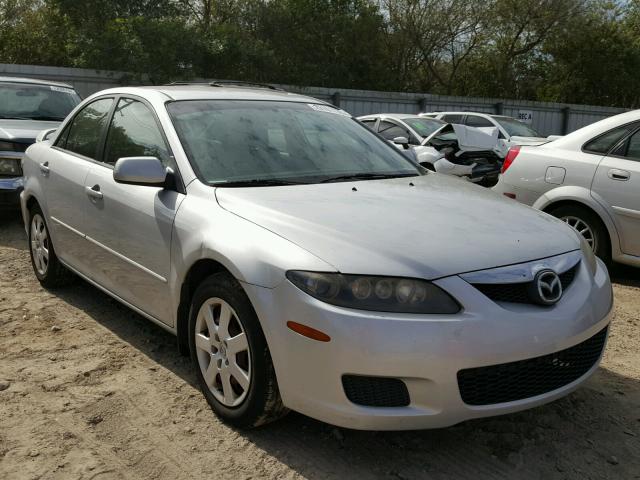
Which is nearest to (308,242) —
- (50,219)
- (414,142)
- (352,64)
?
→ (50,219)

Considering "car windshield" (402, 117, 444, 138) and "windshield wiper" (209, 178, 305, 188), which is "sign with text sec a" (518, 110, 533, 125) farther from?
"windshield wiper" (209, 178, 305, 188)

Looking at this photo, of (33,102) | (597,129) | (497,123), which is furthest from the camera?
(497,123)

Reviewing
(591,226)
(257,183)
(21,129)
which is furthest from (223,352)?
(21,129)

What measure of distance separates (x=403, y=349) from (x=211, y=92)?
230 centimetres

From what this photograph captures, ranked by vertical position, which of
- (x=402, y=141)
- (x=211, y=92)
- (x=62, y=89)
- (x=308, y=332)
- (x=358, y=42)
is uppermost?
(x=358, y=42)

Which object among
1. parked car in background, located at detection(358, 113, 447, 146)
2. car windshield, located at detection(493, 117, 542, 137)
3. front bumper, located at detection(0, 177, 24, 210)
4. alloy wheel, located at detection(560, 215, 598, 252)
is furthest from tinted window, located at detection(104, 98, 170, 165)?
car windshield, located at detection(493, 117, 542, 137)

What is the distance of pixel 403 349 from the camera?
94.8 inches

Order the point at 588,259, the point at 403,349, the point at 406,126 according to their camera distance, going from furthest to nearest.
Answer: the point at 406,126 → the point at 588,259 → the point at 403,349

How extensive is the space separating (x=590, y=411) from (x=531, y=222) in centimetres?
97

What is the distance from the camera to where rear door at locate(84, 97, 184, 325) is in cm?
336

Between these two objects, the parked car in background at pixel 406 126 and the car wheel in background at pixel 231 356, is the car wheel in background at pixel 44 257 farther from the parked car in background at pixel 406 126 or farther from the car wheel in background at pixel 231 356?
the parked car in background at pixel 406 126

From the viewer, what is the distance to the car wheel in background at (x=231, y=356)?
2.70 metres

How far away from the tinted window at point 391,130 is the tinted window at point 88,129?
25.9 ft

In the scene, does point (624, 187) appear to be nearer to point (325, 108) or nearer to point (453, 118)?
point (325, 108)
